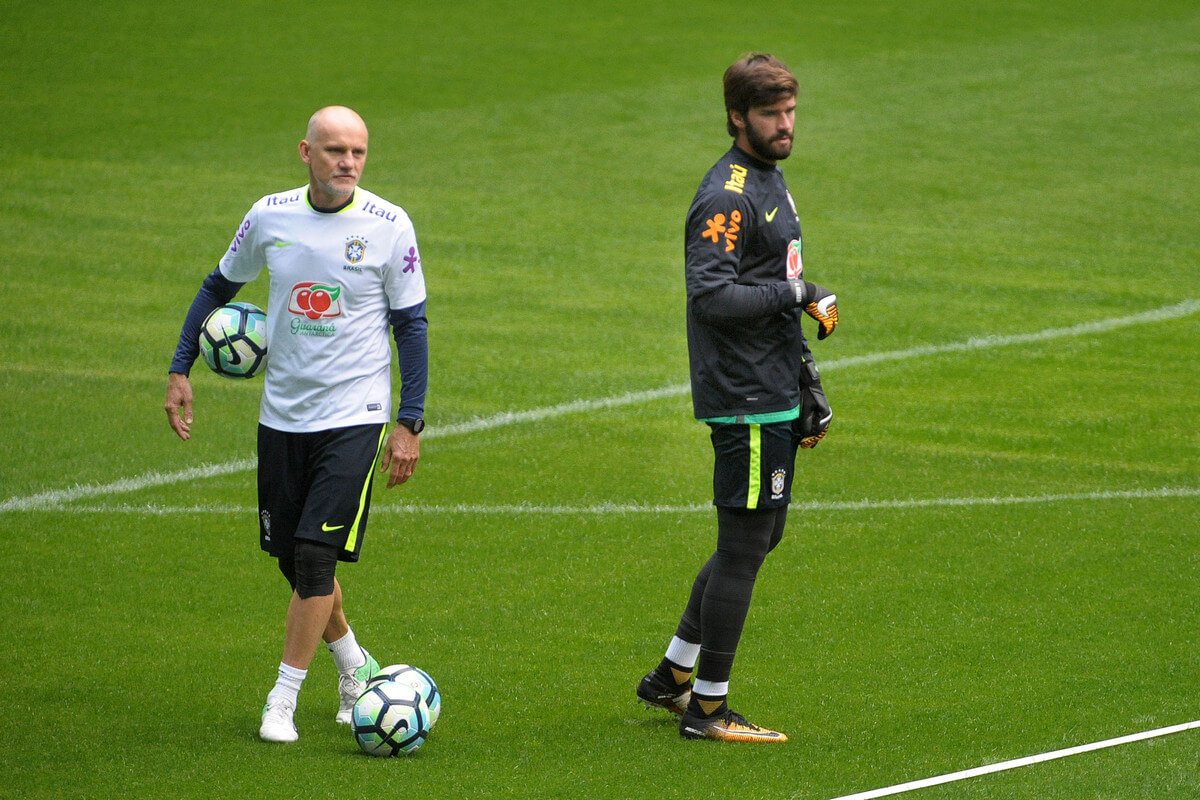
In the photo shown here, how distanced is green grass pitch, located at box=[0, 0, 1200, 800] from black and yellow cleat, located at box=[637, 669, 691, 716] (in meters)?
0.15

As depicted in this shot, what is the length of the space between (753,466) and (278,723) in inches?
71.8

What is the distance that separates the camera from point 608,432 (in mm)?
10469

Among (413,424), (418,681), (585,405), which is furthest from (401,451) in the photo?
(585,405)

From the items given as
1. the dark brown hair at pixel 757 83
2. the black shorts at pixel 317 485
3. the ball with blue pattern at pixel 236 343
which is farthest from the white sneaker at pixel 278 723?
the dark brown hair at pixel 757 83

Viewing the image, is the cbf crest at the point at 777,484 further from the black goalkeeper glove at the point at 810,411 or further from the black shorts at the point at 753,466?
the black goalkeeper glove at the point at 810,411

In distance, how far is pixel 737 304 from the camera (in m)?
5.15

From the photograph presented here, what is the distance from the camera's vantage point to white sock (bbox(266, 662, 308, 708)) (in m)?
5.39

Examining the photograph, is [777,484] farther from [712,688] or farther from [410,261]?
[410,261]

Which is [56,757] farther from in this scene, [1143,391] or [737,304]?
[1143,391]

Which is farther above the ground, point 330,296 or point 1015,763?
point 330,296

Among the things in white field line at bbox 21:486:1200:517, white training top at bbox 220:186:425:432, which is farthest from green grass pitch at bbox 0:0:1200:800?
white training top at bbox 220:186:425:432

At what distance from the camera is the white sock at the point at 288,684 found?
5.39 m

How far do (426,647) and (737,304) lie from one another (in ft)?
7.28

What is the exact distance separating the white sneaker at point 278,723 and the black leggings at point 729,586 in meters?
1.40
